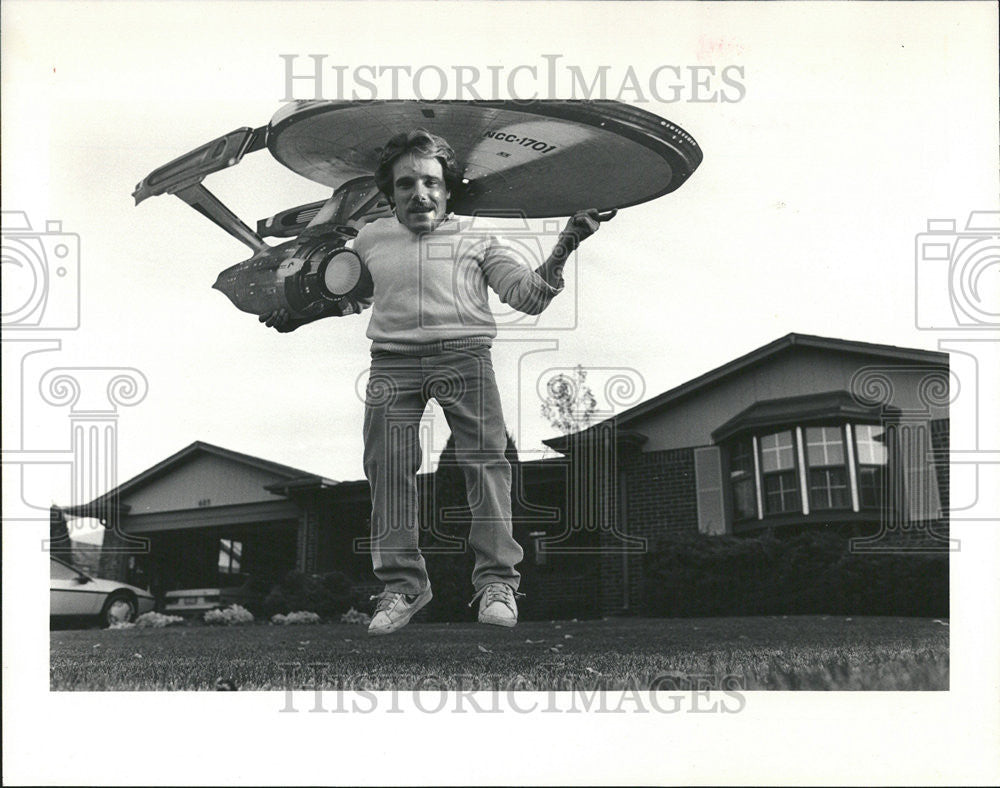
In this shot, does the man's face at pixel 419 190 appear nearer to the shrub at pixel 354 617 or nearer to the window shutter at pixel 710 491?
the window shutter at pixel 710 491

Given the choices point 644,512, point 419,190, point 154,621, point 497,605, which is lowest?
point 154,621

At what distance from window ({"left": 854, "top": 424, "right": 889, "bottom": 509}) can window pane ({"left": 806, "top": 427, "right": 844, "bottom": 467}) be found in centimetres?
8

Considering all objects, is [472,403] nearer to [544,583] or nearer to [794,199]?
[544,583]

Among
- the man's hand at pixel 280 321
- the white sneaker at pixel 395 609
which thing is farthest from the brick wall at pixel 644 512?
the man's hand at pixel 280 321

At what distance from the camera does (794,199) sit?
5.36 metres

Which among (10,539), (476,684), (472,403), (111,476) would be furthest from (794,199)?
(10,539)

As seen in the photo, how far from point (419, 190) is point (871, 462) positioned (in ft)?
7.80

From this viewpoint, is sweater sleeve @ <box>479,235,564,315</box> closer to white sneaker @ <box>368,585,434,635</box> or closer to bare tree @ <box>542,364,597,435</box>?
bare tree @ <box>542,364,597,435</box>

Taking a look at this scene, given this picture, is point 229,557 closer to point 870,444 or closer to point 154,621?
point 154,621

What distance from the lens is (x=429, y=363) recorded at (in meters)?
5.09

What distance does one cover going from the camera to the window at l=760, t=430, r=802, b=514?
5.37 m

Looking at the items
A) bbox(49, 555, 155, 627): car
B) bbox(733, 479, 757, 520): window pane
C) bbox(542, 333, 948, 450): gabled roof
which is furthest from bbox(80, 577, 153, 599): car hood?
bbox(733, 479, 757, 520): window pane

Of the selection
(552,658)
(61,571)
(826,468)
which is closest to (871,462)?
(826,468)

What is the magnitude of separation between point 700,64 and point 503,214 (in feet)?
3.59
